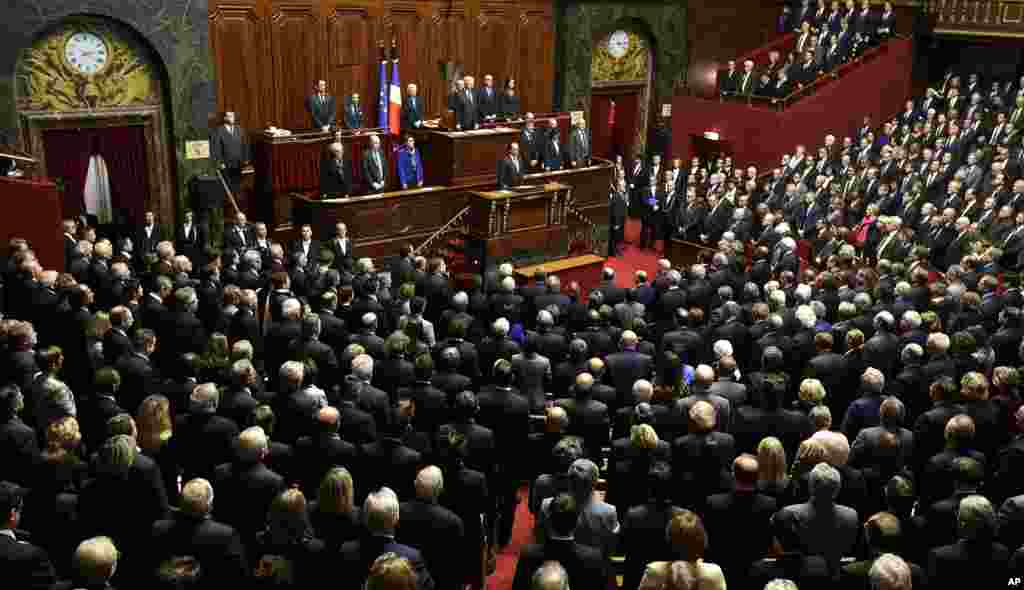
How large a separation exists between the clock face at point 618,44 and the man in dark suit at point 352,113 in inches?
273

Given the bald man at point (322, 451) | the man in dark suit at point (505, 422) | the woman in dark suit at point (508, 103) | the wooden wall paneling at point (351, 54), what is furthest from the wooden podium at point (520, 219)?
the bald man at point (322, 451)

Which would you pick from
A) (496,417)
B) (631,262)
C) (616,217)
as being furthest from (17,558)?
(616,217)

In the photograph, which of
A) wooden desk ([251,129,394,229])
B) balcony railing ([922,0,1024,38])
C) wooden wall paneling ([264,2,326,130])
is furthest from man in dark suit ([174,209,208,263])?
balcony railing ([922,0,1024,38])

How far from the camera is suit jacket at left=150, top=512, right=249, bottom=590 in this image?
4336mm

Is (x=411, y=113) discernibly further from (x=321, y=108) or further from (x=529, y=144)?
(x=529, y=144)

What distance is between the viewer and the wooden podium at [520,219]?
47.5 feet

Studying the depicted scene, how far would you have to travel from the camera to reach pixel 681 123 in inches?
815

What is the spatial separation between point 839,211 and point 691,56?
8124 mm

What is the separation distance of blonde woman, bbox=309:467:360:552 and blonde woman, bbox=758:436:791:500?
89.0 inches

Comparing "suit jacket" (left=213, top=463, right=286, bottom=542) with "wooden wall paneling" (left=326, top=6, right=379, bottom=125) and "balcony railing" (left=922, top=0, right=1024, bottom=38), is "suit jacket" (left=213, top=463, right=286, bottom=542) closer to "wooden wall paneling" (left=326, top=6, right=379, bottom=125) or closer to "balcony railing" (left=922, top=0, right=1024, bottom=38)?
"wooden wall paneling" (left=326, top=6, right=379, bottom=125)

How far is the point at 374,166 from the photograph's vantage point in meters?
14.6

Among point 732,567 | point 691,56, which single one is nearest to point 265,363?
point 732,567

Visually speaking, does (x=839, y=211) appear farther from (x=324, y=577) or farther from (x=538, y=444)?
(x=324, y=577)

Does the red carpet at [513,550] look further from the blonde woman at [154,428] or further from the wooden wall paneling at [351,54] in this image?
the wooden wall paneling at [351,54]
